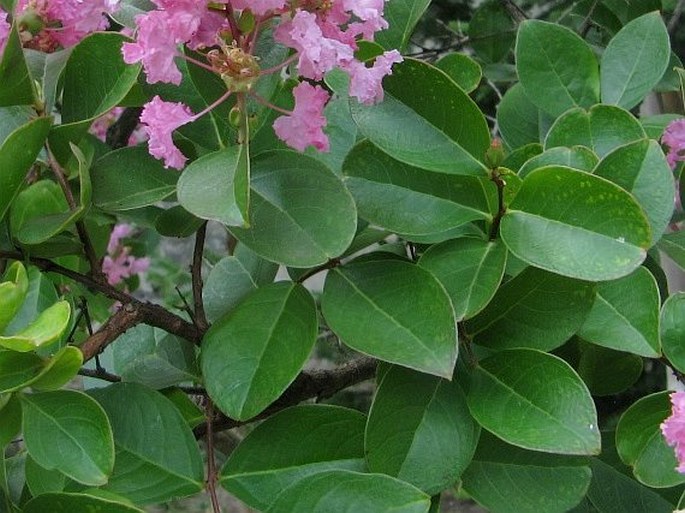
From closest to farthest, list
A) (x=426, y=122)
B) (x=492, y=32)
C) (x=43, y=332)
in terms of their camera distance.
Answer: (x=43, y=332)
(x=426, y=122)
(x=492, y=32)

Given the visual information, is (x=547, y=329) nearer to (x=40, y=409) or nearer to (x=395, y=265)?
(x=395, y=265)

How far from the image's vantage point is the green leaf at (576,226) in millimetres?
Answer: 482

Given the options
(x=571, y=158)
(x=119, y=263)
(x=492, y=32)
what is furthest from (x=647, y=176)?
(x=119, y=263)

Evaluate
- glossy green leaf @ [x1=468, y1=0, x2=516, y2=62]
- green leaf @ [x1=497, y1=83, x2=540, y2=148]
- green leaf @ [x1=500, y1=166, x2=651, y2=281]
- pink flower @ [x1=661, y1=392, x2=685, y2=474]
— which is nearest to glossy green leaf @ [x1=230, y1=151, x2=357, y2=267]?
green leaf @ [x1=500, y1=166, x2=651, y2=281]

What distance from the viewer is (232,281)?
695 millimetres

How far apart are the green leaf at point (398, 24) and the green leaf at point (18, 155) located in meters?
0.24

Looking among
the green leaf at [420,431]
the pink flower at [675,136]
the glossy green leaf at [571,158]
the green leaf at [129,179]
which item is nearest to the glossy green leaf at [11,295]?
the green leaf at [129,179]

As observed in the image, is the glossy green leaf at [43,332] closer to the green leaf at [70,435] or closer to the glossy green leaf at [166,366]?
the green leaf at [70,435]

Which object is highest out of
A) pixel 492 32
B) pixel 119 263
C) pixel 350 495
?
pixel 350 495

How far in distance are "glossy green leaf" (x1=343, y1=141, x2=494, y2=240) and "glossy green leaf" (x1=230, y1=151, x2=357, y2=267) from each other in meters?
0.04

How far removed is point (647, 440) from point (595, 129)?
0.23 metres

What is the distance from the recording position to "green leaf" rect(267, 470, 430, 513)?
0.46 meters

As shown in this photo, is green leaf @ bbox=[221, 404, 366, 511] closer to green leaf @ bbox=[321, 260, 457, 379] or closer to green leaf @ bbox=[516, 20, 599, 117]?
green leaf @ bbox=[321, 260, 457, 379]

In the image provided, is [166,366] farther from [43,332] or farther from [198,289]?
[43,332]
